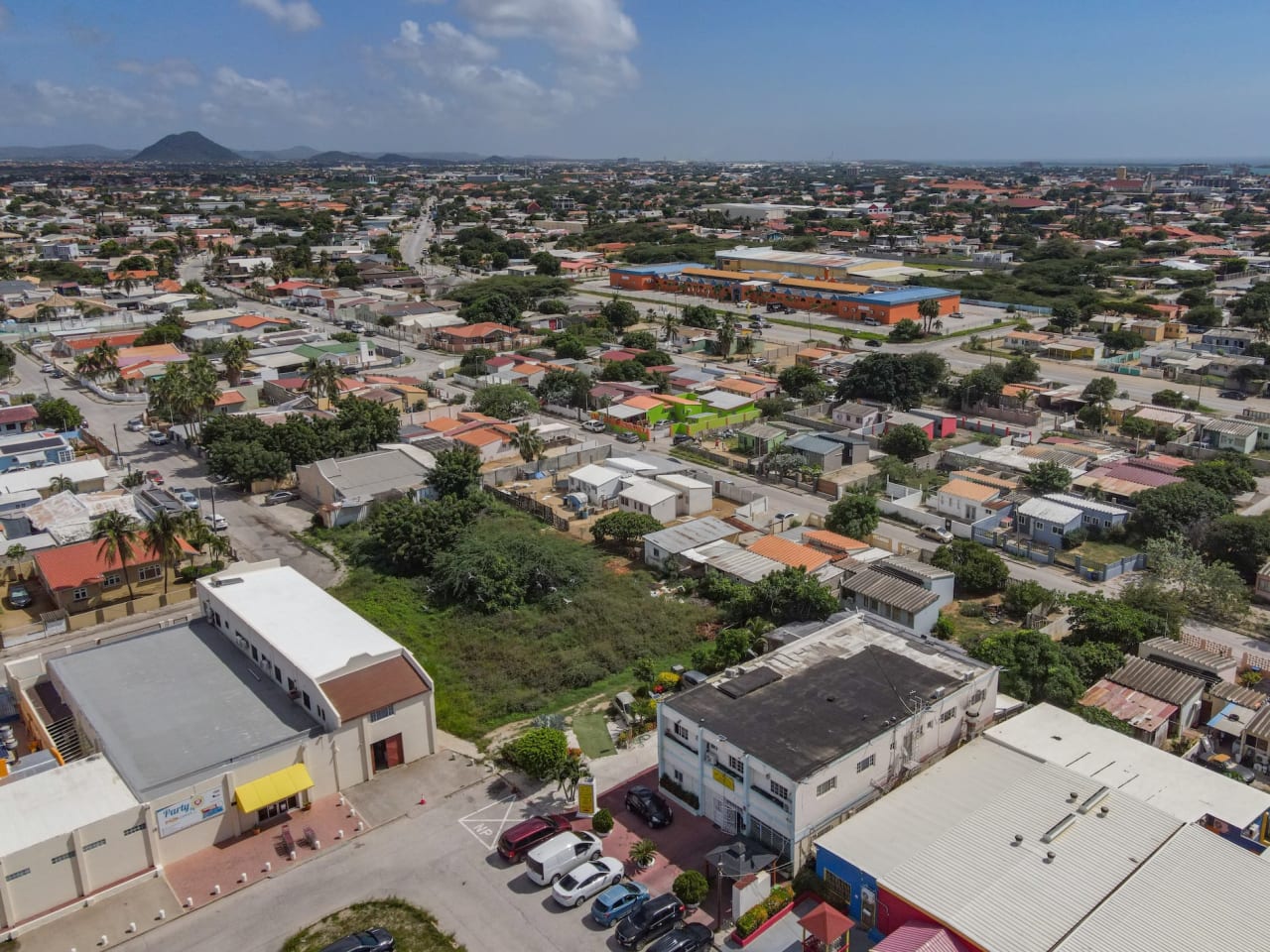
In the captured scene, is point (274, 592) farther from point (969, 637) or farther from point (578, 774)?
point (969, 637)

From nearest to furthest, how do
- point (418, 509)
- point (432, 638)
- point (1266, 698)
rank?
1. point (1266, 698)
2. point (432, 638)
3. point (418, 509)

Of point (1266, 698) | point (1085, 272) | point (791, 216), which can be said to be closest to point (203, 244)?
point (791, 216)

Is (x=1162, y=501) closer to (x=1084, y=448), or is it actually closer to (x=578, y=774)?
(x=1084, y=448)

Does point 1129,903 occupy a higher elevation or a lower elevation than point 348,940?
higher

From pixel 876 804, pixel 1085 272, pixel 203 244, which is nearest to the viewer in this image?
pixel 876 804

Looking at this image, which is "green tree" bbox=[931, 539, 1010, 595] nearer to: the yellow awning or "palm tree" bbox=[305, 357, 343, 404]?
the yellow awning

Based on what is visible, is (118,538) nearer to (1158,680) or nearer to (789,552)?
(789,552)

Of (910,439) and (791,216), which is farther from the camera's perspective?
(791,216)
